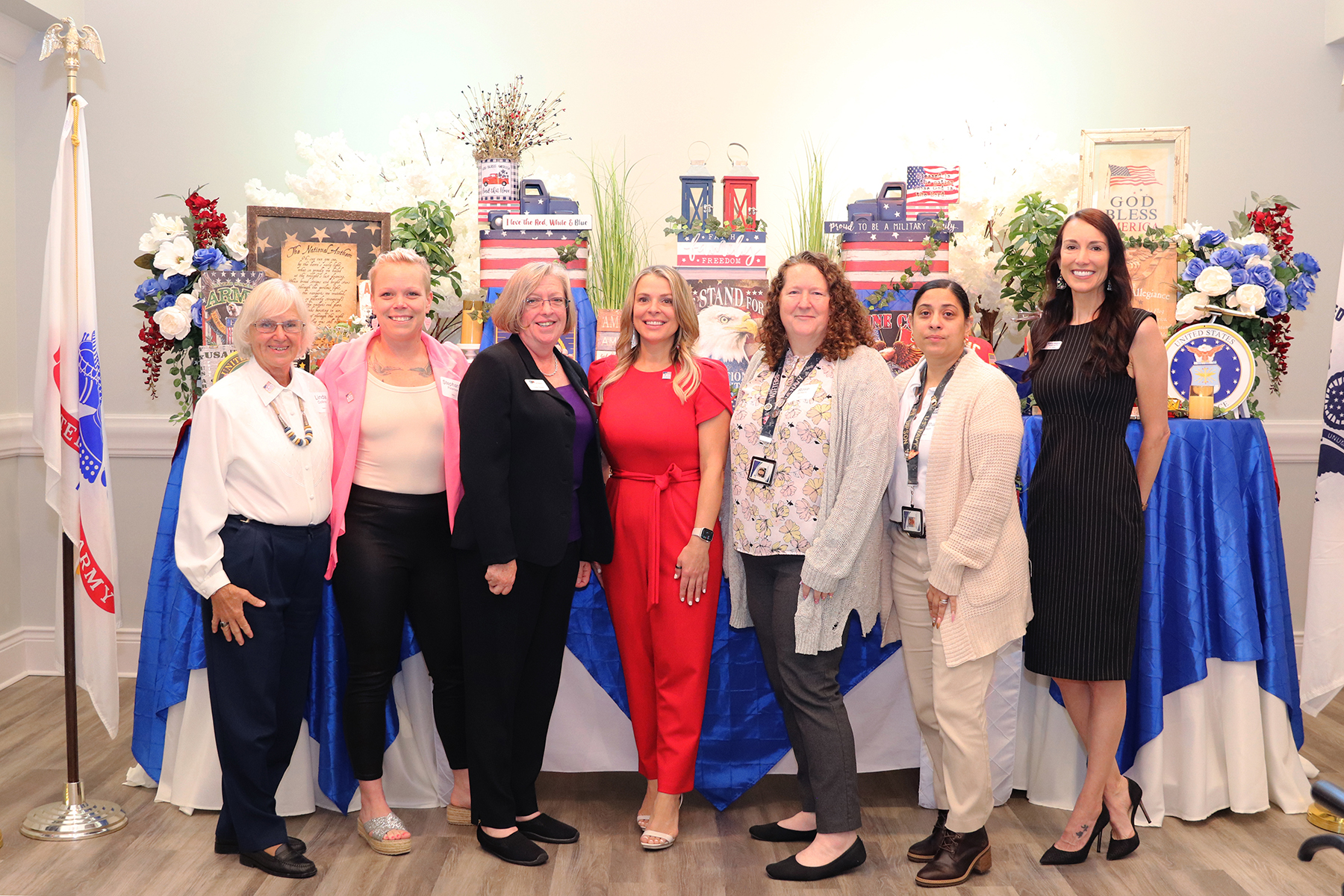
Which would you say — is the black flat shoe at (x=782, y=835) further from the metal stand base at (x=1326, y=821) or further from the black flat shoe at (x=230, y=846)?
the metal stand base at (x=1326, y=821)

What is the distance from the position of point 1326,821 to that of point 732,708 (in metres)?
1.75

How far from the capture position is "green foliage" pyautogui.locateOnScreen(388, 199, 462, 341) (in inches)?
138

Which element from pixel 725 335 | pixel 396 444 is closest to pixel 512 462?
pixel 396 444

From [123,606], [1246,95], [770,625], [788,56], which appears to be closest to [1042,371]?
[770,625]

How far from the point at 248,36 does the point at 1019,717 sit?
4.25 m

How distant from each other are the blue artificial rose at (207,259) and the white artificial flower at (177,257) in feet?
0.07

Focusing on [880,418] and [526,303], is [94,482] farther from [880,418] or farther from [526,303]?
[880,418]

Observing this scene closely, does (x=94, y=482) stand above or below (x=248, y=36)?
below

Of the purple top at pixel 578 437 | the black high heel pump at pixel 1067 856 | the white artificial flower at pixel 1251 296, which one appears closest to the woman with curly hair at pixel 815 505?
the purple top at pixel 578 437

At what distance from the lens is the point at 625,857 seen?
8.96ft

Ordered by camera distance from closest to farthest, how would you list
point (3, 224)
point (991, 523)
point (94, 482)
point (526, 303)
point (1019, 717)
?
point (991, 523) < point (526, 303) < point (94, 482) < point (1019, 717) < point (3, 224)

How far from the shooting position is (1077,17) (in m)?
4.33

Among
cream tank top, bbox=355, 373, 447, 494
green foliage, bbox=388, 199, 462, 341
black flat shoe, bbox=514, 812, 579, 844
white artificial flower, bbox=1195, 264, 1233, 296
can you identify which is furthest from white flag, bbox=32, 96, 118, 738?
white artificial flower, bbox=1195, 264, 1233, 296

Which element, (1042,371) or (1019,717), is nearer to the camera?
(1042,371)
